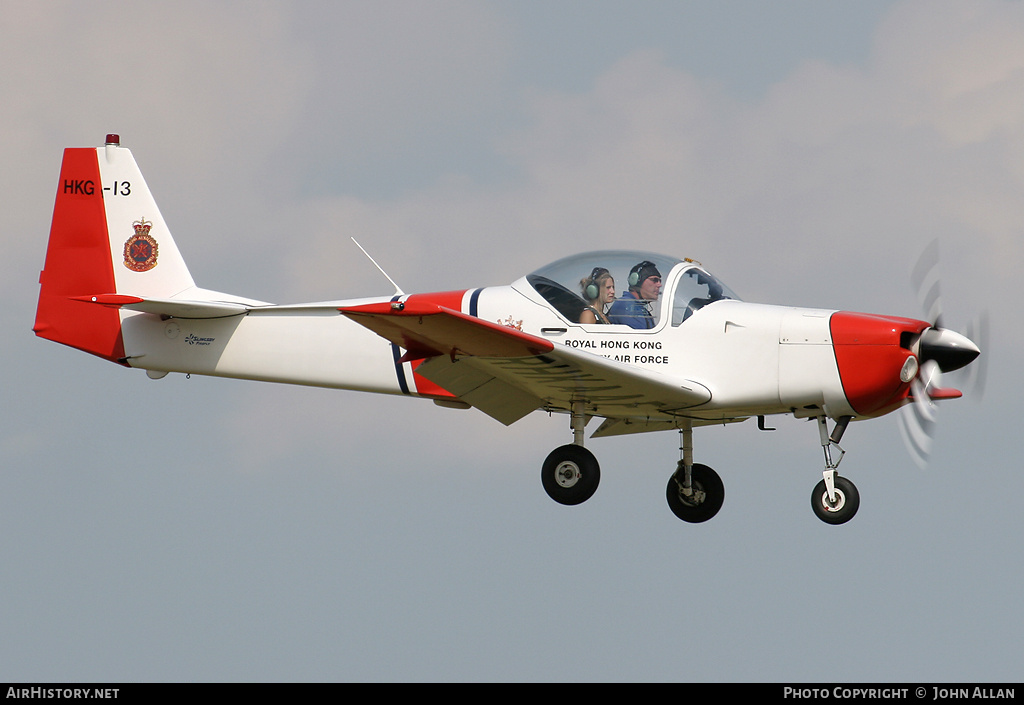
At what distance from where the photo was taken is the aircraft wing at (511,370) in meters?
11.3

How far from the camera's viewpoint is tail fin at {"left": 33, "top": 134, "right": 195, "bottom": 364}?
15.2 meters

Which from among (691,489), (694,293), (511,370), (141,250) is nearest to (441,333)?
(511,370)

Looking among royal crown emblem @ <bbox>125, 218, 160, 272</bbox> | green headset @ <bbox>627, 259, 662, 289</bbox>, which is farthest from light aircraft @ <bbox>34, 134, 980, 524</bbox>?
royal crown emblem @ <bbox>125, 218, 160, 272</bbox>

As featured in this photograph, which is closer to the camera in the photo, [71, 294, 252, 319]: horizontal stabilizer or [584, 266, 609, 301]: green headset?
[584, 266, 609, 301]: green headset

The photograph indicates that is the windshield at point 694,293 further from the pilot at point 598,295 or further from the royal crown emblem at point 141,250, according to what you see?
the royal crown emblem at point 141,250

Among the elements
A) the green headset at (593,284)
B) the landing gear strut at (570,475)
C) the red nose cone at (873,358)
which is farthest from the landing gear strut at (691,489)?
the red nose cone at (873,358)

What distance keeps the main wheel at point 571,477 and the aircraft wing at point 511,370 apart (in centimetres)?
65

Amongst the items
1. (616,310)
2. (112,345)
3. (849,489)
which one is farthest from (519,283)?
(112,345)

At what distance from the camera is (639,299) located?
13.1 metres

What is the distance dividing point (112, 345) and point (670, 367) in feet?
20.9

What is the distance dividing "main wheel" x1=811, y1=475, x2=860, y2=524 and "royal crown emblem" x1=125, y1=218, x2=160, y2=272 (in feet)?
26.2

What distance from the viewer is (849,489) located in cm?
1250

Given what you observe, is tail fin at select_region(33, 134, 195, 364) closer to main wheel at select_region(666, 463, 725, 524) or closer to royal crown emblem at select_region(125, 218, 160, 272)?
royal crown emblem at select_region(125, 218, 160, 272)

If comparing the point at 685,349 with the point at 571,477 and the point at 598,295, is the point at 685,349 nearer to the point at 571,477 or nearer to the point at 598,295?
the point at 598,295
